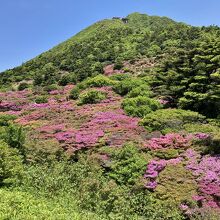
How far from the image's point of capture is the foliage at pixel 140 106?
113 ft

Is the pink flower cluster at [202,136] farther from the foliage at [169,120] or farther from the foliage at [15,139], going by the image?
the foliage at [15,139]

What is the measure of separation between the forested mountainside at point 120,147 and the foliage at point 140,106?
0.28ft

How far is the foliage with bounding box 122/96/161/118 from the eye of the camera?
3434cm

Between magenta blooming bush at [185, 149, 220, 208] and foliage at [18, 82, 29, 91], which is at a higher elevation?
foliage at [18, 82, 29, 91]

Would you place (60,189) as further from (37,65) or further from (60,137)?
(37,65)

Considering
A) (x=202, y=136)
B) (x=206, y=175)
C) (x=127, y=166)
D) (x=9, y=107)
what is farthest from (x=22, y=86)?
(x=206, y=175)

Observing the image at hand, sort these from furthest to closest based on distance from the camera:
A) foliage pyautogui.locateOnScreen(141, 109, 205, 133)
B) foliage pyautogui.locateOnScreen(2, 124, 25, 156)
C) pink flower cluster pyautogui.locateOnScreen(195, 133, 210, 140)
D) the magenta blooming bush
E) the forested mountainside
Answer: foliage pyautogui.locateOnScreen(141, 109, 205, 133) → foliage pyautogui.locateOnScreen(2, 124, 25, 156) → pink flower cluster pyautogui.locateOnScreen(195, 133, 210, 140) → the magenta blooming bush → the forested mountainside

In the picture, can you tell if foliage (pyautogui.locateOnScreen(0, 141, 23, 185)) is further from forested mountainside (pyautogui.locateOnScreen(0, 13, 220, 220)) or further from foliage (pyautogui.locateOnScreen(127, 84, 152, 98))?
foliage (pyautogui.locateOnScreen(127, 84, 152, 98))

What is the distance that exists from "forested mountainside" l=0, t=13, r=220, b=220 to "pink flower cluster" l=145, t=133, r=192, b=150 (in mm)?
60

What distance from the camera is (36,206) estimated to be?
17547 mm

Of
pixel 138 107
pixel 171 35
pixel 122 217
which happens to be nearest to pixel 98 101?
pixel 138 107

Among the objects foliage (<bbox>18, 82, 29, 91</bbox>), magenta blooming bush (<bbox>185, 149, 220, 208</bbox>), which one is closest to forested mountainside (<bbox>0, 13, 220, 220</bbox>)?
magenta blooming bush (<bbox>185, 149, 220, 208</bbox>)

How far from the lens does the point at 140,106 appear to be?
3500 cm

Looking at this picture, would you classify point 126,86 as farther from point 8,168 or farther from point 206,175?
point 8,168
